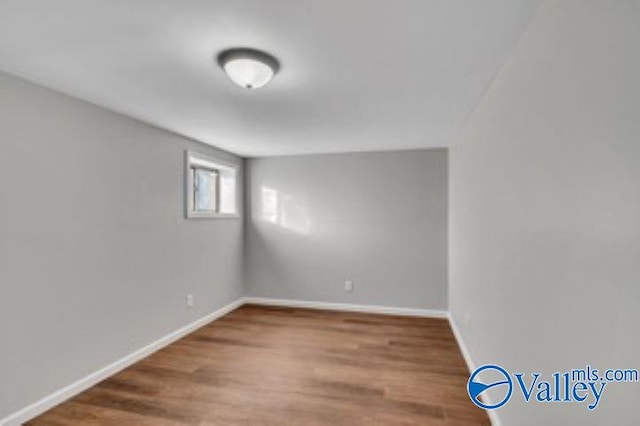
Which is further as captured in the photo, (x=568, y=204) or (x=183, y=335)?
(x=183, y=335)

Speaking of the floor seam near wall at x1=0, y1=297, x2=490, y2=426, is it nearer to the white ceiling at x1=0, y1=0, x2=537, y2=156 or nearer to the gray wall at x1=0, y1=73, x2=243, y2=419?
the gray wall at x1=0, y1=73, x2=243, y2=419

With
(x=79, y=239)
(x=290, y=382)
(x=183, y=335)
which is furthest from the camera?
(x=183, y=335)

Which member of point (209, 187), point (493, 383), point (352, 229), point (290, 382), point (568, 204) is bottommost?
point (290, 382)

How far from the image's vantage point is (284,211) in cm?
467

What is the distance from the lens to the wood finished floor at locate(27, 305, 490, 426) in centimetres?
210

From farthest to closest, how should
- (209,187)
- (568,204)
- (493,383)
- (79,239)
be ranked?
(209,187)
(79,239)
(493,383)
(568,204)

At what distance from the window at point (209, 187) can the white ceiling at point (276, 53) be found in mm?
926

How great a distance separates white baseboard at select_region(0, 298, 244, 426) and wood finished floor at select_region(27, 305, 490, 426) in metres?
0.05

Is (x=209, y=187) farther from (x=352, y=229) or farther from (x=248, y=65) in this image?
(x=248, y=65)

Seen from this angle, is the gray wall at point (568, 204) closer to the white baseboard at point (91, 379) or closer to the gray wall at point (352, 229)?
the gray wall at point (352, 229)

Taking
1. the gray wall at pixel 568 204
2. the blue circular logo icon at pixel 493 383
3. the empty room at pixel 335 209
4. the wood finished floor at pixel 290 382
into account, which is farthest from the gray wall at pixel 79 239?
the gray wall at pixel 568 204

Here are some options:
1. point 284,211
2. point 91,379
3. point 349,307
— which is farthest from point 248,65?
point 349,307

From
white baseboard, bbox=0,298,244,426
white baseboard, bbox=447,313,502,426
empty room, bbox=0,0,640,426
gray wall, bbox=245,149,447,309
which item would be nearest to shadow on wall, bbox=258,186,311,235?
gray wall, bbox=245,149,447,309

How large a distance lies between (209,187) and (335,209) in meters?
1.71
